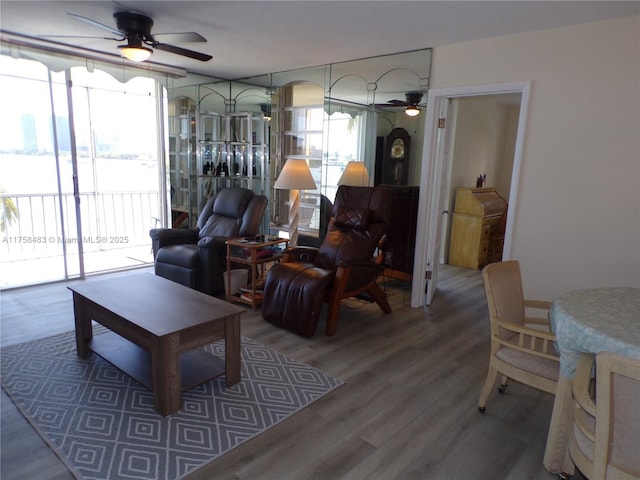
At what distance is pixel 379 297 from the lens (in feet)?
12.6

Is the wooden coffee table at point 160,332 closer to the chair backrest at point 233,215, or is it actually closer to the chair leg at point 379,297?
the chair backrest at point 233,215

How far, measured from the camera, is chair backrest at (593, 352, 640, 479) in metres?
1.16

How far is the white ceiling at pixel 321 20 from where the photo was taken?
2682 mm

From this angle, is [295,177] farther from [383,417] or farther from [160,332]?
[383,417]

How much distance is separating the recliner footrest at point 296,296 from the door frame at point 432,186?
3.76 feet

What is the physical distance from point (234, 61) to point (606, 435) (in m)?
4.54

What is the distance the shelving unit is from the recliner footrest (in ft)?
Answer: 7.57

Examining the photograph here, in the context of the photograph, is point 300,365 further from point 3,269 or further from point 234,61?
point 3,269

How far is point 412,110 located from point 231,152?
2723 millimetres

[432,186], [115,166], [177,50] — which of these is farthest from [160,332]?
[115,166]

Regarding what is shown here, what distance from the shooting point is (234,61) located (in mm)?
4504

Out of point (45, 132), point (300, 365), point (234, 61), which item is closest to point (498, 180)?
point (234, 61)

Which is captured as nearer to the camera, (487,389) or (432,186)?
(487,389)

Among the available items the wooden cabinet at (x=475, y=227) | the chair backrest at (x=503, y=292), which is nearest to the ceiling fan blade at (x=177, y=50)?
the chair backrest at (x=503, y=292)
